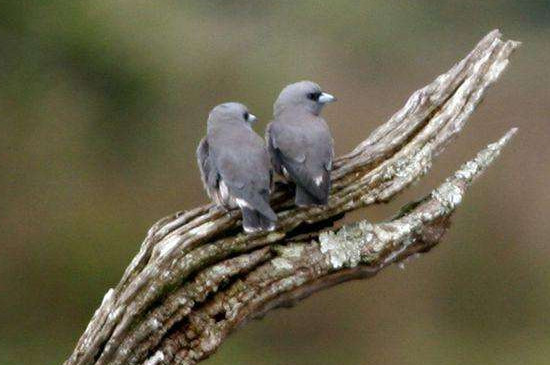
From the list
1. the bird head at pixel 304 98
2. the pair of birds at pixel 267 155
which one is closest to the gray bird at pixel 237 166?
the pair of birds at pixel 267 155

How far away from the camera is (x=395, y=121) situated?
10.6 feet

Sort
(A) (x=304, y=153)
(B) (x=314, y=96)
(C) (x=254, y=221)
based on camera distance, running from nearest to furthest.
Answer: (C) (x=254, y=221) < (A) (x=304, y=153) < (B) (x=314, y=96)

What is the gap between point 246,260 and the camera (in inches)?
115

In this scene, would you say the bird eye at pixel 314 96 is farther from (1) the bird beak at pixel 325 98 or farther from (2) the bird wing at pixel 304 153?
(2) the bird wing at pixel 304 153

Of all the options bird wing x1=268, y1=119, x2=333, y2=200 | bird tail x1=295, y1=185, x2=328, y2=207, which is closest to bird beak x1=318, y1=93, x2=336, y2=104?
bird wing x1=268, y1=119, x2=333, y2=200

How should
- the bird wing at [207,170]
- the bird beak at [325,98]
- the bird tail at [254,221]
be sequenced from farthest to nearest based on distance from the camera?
the bird beak at [325,98] → the bird wing at [207,170] → the bird tail at [254,221]

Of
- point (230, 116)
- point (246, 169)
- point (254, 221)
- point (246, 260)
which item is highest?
point (230, 116)

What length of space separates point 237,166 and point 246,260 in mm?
240

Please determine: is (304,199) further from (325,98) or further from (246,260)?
(325,98)

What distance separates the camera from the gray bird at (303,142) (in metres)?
2.93

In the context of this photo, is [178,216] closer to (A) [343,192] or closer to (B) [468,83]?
(A) [343,192]

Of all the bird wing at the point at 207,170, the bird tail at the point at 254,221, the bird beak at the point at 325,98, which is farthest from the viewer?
the bird beak at the point at 325,98

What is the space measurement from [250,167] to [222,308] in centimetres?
36

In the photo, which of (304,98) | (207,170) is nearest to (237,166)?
(207,170)
